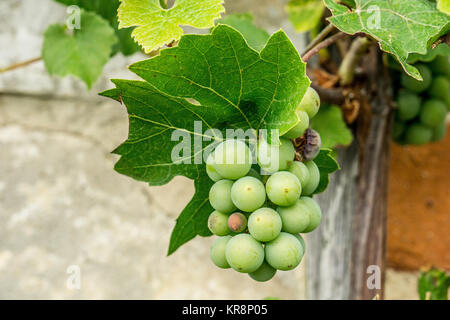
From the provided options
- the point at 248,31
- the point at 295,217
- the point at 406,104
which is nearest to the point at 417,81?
the point at 406,104

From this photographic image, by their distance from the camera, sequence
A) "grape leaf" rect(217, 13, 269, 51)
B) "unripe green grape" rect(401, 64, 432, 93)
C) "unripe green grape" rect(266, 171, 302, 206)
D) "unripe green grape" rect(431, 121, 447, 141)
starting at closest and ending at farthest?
"unripe green grape" rect(266, 171, 302, 206), "grape leaf" rect(217, 13, 269, 51), "unripe green grape" rect(401, 64, 432, 93), "unripe green grape" rect(431, 121, 447, 141)

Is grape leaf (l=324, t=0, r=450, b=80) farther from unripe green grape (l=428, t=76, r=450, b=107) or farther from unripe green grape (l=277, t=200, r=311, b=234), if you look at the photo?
unripe green grape (l=428, t=76, r=450, b=107)

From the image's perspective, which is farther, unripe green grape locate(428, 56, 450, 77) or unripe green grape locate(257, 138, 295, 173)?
unripe green grape locate(428, 56, 450, 77)

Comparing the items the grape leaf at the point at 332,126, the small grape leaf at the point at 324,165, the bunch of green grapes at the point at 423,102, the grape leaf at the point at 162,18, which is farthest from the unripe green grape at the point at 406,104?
the grape leaf at the point at 162,18

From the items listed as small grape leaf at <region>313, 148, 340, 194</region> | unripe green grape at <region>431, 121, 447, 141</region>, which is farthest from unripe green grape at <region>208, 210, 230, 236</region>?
unripe green grape at <region>431, 121, 447, 141</region>

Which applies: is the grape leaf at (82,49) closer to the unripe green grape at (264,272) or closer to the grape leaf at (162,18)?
the grape leaf at (162,18)

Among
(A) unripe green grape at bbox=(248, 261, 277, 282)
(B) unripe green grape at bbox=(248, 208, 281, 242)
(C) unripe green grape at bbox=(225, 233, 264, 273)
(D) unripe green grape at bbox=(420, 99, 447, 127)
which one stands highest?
(D) unripe green grape at bbox=(420, 99, 447, 127)

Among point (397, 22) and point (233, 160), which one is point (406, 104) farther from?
point (233, 160)
